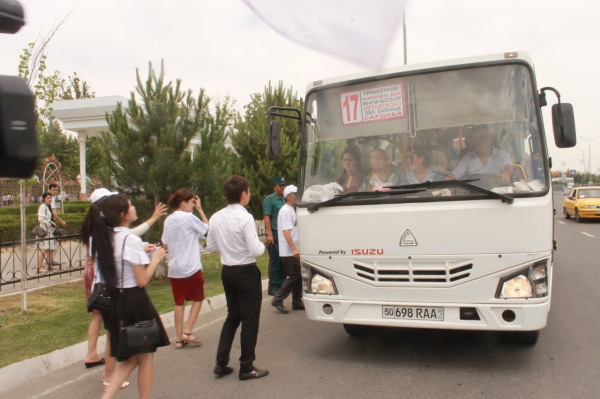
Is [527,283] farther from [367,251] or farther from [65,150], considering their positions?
[65,150]

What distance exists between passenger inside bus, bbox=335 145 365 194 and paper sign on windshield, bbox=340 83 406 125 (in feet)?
1.03

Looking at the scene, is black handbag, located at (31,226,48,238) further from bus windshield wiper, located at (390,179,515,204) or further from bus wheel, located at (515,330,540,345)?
bus wheel, located at (515,330,540,345)

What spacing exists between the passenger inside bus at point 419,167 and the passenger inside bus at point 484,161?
0.58 ft

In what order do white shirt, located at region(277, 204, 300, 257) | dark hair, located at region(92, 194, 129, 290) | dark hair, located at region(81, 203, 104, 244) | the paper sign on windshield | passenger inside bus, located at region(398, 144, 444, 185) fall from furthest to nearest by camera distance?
white shirt, located at region(277, 204, 300, 257), the paper sign on windshield, passenger inside bus, located at region(398, 144, 444, 185), dark hair, located at region(81, 203, 104, 244), dark hair, located at region(92, 194, 129, 290)

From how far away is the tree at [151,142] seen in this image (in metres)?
9.70

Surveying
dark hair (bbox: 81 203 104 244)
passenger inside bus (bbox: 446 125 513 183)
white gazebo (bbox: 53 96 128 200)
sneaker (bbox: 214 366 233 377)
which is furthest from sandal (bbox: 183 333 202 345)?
white gazebo (bbox: 53 96 128 200)

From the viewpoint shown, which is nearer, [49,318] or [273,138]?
[273,138]

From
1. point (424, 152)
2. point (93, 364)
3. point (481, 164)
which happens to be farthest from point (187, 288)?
point (481, 164)

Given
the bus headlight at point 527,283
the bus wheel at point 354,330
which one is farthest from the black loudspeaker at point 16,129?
the bus wheel at point 354,330

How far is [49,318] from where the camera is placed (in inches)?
289

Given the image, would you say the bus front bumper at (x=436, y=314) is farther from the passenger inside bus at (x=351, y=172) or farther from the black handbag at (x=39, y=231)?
the black handbag at (x=39, y=231)

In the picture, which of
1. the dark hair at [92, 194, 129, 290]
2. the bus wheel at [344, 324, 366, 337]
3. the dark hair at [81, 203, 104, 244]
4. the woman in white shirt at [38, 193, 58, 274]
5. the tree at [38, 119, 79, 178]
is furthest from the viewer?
the tree at [38, 119, 79, 178]

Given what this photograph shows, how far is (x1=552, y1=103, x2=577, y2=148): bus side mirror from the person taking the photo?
4.84 meters

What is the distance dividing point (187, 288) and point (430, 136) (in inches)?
121
